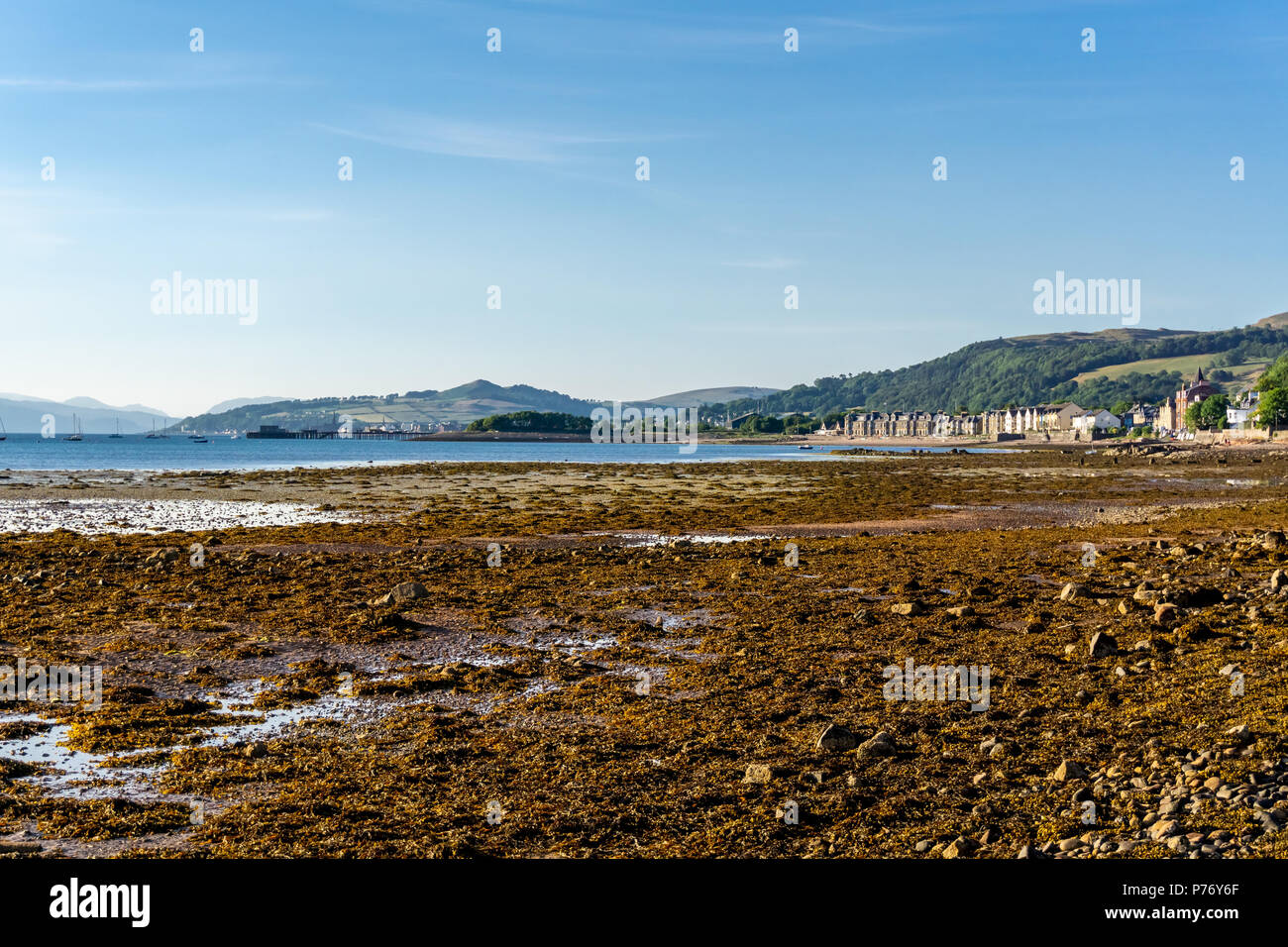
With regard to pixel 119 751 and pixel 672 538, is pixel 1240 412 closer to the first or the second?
pixel 672 538

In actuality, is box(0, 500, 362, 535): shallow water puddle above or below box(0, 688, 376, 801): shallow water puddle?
above

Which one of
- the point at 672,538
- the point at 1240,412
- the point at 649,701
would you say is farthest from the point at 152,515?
the point at 1240,412

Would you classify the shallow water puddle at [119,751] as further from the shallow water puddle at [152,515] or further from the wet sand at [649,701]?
the shallow water puddle at [152,515]

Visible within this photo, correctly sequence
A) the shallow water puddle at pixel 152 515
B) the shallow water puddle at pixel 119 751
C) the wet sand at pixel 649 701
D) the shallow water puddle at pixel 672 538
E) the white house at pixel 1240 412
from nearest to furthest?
1. the wet sand at pixel 649 701
2. the shallow water puddle at pixel 119 751
3. the shallow water puddle at pixel 672 538
4. the shallow water puddle at pixel 152 515
5. the white house at pixel 1240 412

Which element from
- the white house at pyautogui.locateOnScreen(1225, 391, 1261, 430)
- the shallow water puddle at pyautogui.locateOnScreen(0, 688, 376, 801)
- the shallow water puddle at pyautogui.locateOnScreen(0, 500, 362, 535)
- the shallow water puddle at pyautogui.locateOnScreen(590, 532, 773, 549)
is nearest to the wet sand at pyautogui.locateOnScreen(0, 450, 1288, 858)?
the shallow water puddle at pyautogui.locateOnScreen(0, 688, 376, 801)

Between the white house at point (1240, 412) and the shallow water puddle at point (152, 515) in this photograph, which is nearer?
the shallow water puddle at point (152, 515)

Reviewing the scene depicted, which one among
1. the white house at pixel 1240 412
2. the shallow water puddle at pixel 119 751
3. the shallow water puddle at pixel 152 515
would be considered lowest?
the shallow water puddle at pixel 119 751

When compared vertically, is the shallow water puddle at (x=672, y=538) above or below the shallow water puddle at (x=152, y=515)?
below

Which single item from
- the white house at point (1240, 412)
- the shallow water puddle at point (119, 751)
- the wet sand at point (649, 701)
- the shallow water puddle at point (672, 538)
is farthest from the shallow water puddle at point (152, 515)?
the white house at point (1240, 412)

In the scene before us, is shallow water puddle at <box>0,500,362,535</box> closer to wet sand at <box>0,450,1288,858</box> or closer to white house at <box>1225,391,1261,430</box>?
wet sand at <box>0,450,1288,858</box>

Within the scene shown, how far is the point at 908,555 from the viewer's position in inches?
992

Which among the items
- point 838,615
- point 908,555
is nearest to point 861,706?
point 838,615
